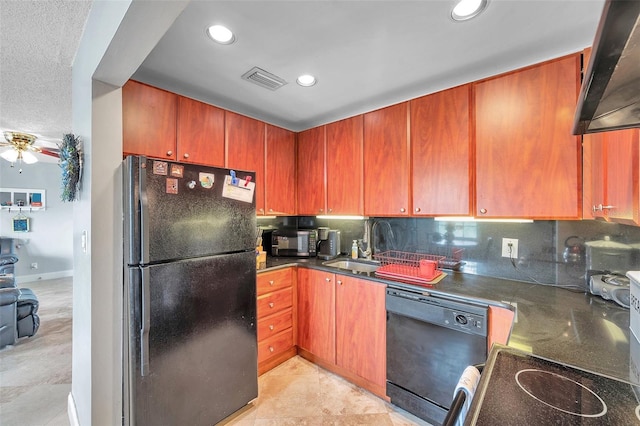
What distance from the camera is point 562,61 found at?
1491 millimetres

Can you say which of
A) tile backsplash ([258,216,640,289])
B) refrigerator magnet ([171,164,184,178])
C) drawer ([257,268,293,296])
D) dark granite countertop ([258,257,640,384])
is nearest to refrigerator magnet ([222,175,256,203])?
refrigerator magnet ([171,164,184,178])

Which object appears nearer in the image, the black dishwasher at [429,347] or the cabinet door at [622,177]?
the cabinet door at [622,177]

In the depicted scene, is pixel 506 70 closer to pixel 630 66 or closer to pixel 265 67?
pixel 630 66

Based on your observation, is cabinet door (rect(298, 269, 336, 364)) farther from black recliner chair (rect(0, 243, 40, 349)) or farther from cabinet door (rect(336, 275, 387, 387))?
black recliner chair (rect(0, 243, 40, 349))

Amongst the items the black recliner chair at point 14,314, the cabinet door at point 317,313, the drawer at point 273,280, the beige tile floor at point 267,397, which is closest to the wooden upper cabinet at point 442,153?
the cabinet door at point 317,313

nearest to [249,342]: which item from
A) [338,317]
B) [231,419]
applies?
[231,419]

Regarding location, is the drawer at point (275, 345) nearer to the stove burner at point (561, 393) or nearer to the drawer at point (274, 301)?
the drawer at point (274, 301)

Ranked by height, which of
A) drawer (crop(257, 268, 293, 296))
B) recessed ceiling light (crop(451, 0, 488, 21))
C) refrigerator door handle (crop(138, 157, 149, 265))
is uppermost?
recessed ceiling light (crop(451, 0, 488, 21))

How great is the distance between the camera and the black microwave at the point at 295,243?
2746 mm

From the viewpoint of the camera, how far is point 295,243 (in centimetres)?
277

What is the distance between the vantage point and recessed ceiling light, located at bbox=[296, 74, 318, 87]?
193 centimetres

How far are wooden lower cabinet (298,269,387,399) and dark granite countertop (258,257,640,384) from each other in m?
0.26

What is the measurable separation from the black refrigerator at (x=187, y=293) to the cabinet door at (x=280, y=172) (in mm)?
790

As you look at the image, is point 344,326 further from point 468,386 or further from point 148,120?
point 148,120
